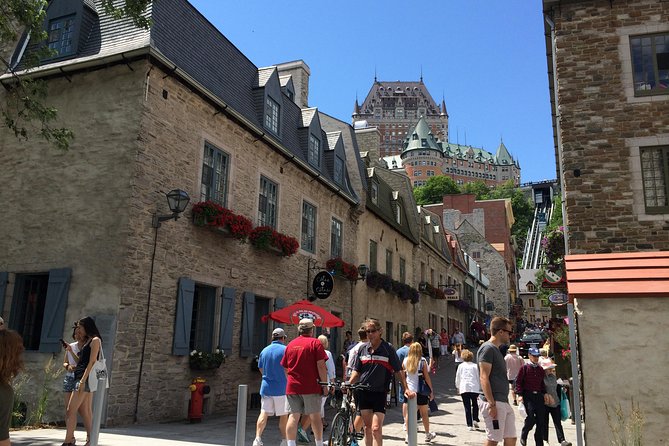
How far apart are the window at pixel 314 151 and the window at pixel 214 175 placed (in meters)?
→ 4.52

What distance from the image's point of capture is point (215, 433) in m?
9.22

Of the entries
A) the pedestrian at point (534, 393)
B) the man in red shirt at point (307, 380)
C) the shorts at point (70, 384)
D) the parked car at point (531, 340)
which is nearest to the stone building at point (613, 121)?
the pedestrian at point (534, 393)

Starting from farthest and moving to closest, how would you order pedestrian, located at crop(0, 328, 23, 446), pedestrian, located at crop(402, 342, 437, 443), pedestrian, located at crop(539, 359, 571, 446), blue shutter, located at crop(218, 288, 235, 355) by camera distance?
blue shutter, located at crop(218, 288, 235, 355) < pedestrian, located at crop(402, 342, 437, 443) < pedestrian, located at crop(539, 359, 571, 446) < pedestrian, located at crop(0, 328, 23, 446)

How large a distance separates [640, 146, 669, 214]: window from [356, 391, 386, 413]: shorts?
855 cm

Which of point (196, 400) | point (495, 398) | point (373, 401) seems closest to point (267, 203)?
point (196, 400)

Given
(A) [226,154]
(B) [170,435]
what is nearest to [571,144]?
(A) [226,154]

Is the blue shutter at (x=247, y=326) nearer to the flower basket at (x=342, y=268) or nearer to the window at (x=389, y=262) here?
the flower basket at (x=342, y=268)

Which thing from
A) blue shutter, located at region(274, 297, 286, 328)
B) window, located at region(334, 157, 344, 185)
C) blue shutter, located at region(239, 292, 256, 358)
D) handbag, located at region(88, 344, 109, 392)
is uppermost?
window, located at region(334, 157, 344, 185)

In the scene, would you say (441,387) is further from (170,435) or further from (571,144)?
(170,435)

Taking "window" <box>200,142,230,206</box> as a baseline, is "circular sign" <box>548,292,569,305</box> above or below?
below

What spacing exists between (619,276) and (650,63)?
7.32 meters

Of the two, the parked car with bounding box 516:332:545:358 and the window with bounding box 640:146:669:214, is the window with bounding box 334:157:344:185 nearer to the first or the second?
the window with bounding box 640:146:669:214

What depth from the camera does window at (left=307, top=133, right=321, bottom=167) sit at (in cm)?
1719

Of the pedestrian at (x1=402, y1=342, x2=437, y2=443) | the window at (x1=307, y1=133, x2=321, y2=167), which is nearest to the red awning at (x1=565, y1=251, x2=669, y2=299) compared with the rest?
the pedestrian at (x1=402, y1=342, x2=437, y2=443)
